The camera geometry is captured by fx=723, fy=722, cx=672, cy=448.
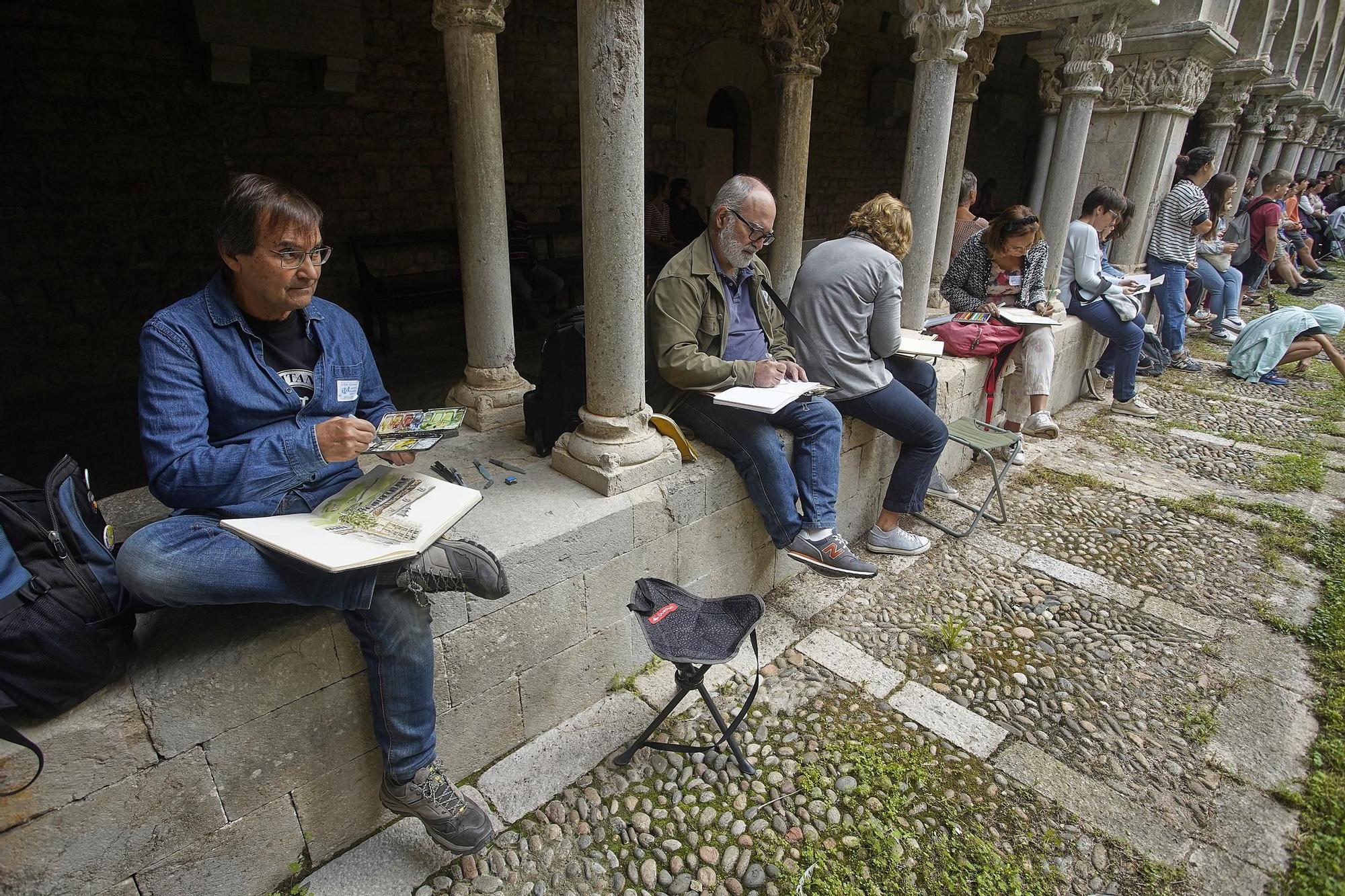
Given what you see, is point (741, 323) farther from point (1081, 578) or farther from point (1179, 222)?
point (1179, 222)

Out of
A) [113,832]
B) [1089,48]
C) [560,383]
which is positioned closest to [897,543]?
[560,383]

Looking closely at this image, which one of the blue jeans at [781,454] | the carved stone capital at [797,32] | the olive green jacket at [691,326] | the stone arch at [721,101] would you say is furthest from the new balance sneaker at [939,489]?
the stone arch at [721,101]

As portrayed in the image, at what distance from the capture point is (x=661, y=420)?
9.25ft

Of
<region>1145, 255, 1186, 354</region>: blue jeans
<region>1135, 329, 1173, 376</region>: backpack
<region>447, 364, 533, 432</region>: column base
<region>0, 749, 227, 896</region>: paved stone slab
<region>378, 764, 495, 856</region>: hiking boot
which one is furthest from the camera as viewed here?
<region>1145, 255, 1186, 354</region>: blue jeans

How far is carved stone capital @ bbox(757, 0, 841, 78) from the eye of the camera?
4.82m

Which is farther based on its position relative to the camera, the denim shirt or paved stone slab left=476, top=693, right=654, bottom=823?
paved stone slab left=476, top=693, right=654, bottom=823

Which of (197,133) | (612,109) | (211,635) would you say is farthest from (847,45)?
(211,635)

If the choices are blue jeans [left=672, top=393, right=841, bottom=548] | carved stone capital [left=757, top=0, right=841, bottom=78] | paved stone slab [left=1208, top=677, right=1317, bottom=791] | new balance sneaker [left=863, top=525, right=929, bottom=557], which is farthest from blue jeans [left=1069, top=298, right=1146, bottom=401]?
blue jeans [left=672, top=393, right=841, bottom=548]

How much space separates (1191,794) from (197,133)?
7.17m

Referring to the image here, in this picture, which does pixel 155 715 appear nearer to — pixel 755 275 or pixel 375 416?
pixel 375 416

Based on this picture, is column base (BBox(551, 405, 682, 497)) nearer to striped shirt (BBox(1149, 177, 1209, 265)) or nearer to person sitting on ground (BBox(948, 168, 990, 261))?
person sitting on ground (BBox(948, 168, 990, 261))

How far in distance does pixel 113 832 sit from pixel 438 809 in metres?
0.70

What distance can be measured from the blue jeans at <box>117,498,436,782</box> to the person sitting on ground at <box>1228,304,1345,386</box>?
25.5 ft

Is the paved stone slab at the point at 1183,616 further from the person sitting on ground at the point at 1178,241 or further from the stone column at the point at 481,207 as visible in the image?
the person sitting on ground at the point at 1178,241
